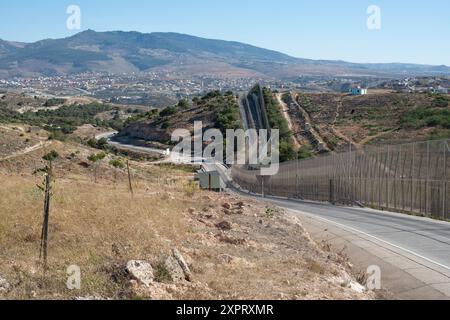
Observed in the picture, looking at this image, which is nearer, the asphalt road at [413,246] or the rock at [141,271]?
the rock at [141,271]

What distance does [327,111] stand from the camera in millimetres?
108312

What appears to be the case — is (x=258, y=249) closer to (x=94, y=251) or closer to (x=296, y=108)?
(x=94, y=251)

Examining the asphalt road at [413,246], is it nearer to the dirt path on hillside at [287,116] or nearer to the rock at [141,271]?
the rock at [141,271]

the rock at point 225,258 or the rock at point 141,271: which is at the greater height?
the rock at point 141,271

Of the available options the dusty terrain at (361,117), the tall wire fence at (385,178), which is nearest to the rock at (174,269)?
the tall wire fence at (385,178)

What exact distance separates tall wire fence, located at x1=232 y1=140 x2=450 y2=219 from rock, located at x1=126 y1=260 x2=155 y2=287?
830 inches

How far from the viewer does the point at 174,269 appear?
9.39 meters

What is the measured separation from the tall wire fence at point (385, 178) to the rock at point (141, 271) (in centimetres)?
2109

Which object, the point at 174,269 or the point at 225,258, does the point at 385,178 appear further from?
the point at 174,269

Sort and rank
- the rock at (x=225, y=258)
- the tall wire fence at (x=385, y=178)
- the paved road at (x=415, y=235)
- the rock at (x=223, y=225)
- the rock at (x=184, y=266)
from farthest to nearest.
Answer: the tall wire fence at (x=385, y=178) < the rock at (x=223, y=225) < the paved road at (x=415, y=235) < the rock at (x=225, y=258) < the rock at (x=184, y=266)

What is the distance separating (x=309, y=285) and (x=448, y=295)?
101 inches

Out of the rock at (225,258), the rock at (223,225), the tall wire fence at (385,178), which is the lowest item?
the tall wire fence at (385,178)

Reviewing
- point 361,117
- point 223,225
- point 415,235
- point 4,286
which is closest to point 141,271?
point 4,286

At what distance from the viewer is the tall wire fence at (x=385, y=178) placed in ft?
92.9
